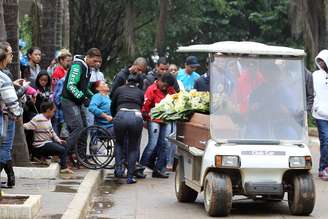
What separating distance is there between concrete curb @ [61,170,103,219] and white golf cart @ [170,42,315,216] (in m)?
1.41

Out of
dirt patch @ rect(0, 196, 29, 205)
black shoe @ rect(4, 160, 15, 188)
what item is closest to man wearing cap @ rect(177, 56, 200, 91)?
black shoe @ rect(4, 160, 15, 188)

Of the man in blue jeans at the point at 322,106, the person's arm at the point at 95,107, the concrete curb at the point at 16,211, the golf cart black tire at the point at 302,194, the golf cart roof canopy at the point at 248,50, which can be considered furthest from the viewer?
the person's arm at the point at 95,107

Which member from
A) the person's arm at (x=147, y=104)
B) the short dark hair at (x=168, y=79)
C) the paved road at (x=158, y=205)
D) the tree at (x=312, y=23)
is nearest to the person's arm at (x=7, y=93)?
the paved road at (x=158, y=205)

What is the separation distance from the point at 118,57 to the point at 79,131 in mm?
23883

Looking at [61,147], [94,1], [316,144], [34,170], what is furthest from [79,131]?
[94,1]

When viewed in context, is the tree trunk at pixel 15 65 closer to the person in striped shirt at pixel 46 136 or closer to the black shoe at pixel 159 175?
the person in striped shirt at pixel 46 136

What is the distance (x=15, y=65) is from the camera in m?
14.2

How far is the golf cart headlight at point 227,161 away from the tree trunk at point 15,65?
4339mm

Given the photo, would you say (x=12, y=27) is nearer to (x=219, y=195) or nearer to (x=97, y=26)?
(x=219, y=195)

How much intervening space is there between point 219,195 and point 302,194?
101 cm

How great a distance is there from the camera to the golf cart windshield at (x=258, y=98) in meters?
11.0

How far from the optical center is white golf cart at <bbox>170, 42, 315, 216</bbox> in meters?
10.6

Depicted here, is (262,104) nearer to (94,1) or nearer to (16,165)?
(16,165)

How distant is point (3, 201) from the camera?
10.2 m
